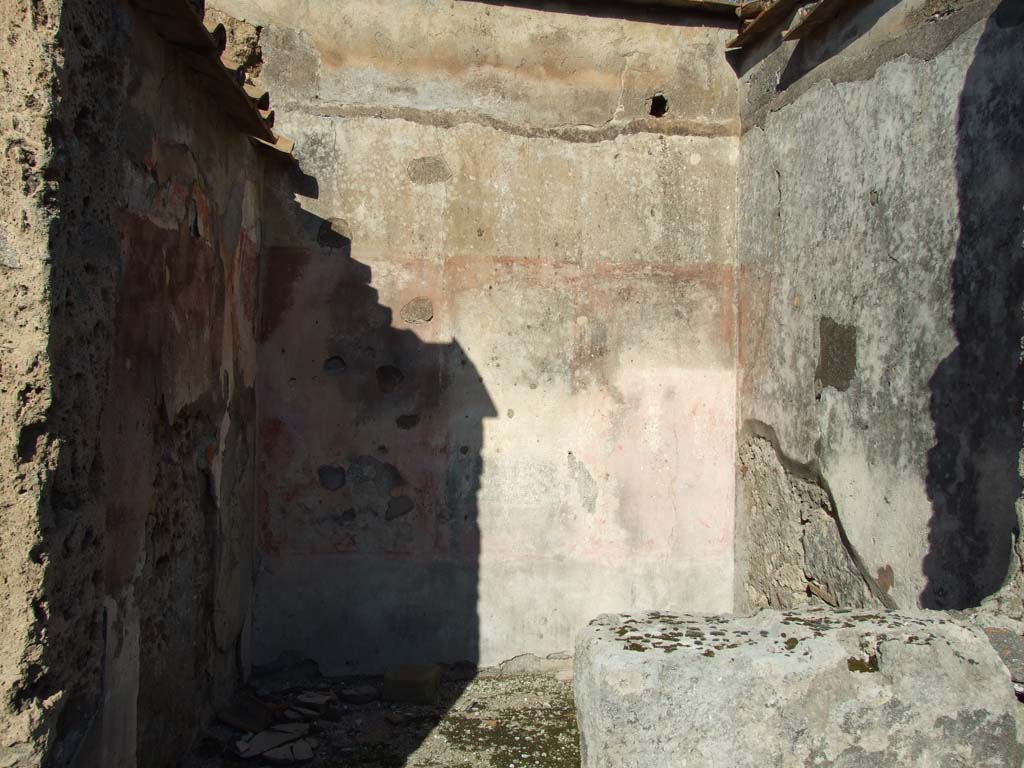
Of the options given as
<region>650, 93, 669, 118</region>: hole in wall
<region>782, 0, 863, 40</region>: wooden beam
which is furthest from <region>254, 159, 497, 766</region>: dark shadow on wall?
<region>782, 0, 863, 40</region>: wooden beam

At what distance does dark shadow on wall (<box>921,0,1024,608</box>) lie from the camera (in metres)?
2.50

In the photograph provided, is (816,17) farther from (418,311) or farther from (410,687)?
(410,687)

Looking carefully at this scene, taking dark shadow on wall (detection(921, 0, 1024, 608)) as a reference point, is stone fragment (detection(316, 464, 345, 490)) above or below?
below

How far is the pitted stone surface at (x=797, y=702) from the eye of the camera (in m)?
1.46

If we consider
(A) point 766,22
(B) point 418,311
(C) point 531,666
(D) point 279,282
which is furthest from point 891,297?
(D) point 279,282

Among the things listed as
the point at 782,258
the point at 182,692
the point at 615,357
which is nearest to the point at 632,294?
the point at 615,357

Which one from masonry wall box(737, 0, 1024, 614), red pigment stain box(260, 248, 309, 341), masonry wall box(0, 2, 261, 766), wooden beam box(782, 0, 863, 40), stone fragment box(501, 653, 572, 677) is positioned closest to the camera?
masonry wall box(0, 2, 261, 766)

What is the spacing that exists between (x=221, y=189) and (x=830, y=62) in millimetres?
2666

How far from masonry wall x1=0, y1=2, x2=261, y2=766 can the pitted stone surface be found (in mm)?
1096

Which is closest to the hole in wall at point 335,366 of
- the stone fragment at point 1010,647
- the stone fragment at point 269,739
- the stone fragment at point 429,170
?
the stone fragment at point 429,170

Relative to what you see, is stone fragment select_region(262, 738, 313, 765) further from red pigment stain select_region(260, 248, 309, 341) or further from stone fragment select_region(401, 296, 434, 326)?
stone fragment select_region(401, 296, 434, 326)

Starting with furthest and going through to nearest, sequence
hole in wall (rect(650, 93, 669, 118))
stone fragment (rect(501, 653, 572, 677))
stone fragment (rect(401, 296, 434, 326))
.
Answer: hole in wall (rect(650, 93, 669, 118)) → stone fragment (rect(501, 653, 572, 677)) → stone fragment (rect(401, 296, 434, 326))

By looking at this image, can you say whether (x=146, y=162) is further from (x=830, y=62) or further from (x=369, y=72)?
(x=830, y=62)

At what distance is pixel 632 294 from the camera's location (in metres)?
4.34
